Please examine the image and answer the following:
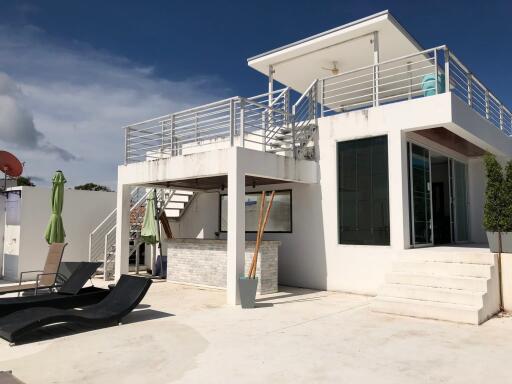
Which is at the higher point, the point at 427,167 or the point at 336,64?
the point at 336,64

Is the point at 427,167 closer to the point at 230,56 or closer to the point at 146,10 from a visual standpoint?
the point at 146,10

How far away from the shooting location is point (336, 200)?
1101cm

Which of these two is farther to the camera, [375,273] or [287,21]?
[287,21]

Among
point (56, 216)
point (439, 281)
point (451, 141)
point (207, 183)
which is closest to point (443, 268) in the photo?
point (439, 281)

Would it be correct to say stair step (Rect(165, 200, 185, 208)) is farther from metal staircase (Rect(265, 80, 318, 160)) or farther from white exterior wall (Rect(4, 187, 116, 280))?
metal staircase (Rect(265, 80, 318, 160))

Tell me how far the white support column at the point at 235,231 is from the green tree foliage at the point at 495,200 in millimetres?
5126

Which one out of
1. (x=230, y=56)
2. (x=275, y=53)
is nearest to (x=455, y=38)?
Result: (x=275, y=53)

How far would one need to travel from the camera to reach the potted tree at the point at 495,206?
8.49 meters

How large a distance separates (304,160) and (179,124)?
3635mm

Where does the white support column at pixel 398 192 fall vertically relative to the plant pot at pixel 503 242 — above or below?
above

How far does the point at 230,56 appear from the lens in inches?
742

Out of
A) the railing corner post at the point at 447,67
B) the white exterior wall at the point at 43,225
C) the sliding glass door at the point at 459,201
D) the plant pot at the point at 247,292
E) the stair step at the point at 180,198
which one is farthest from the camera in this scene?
the stair step at the point at 180,198

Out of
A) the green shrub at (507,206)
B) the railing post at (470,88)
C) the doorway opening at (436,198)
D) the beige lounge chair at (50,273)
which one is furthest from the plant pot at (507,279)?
the beige lounge chair at (50,273)

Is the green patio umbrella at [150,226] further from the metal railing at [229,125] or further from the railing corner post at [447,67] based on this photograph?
the railing corner post at [447,67]
